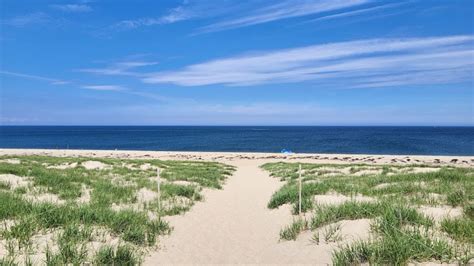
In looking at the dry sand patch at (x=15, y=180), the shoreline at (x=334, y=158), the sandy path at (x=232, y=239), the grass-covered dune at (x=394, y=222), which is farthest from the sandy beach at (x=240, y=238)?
the shoreline at (x=334, y=158)

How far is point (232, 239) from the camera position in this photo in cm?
953

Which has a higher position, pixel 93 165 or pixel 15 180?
pixel 15 180

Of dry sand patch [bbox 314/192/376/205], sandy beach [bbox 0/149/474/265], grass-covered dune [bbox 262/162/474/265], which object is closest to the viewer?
grass-covered dune [bbox 262/162/474/265]

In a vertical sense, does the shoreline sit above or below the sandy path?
below

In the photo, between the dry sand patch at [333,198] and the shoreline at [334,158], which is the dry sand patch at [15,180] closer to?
the dry sand patch at [333,198]

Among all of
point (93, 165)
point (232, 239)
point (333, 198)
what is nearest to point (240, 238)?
point (232, 239)

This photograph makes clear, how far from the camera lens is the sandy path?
7719 mm

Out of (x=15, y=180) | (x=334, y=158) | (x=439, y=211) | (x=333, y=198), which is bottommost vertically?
(x=334, y=158)

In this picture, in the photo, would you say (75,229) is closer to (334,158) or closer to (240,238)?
(240,238)

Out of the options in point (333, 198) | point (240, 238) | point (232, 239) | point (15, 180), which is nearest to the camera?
point (232, 239)

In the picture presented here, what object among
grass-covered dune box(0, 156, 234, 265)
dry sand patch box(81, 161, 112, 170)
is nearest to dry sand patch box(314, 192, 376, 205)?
grass-covered dune box(0, 156, 234, 265)

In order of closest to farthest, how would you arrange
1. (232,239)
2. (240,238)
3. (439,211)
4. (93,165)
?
(439,211)
(232,239)
(240,238)
(93,165)

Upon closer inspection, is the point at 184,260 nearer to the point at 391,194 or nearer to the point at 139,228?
the point at 139,228

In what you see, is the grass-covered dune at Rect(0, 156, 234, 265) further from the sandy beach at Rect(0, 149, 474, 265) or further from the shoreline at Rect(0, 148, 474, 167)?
the shoreline at Rect(0, 148, 474, 167)
